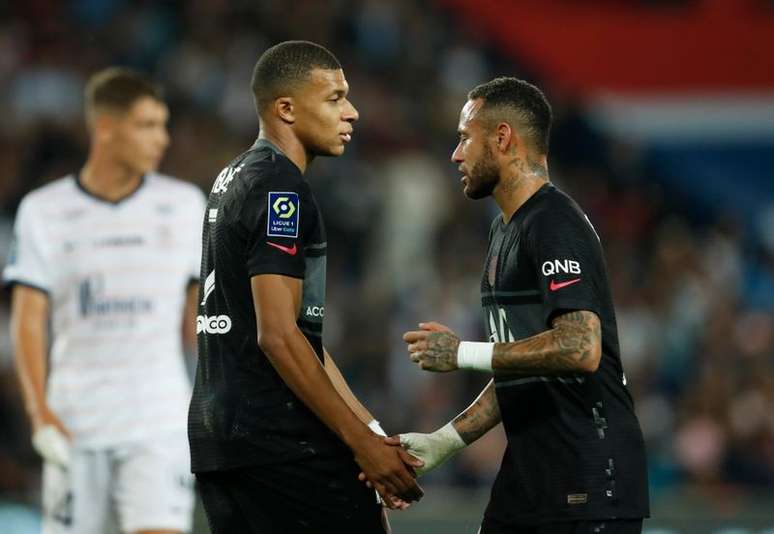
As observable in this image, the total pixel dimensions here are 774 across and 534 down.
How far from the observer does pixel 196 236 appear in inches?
299

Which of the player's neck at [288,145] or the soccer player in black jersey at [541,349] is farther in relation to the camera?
the player's neck at [288,145]

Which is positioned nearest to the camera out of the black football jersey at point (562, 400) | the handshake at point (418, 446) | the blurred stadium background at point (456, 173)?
the black football jersey at point (562, 400)

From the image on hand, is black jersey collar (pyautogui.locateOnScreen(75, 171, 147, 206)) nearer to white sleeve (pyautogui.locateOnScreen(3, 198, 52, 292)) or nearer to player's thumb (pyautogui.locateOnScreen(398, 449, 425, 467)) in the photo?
white sleeve (pyautogui.locateOnScreen(3, 198, 52, 292))

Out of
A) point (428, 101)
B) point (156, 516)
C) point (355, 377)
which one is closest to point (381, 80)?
point (428, 101)

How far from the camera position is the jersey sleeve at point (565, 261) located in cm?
529

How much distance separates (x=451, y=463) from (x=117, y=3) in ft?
19.6

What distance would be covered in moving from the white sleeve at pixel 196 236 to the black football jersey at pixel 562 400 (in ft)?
7.50

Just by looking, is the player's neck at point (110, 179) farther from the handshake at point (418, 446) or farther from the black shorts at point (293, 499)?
the black shorts at point (293, 499)

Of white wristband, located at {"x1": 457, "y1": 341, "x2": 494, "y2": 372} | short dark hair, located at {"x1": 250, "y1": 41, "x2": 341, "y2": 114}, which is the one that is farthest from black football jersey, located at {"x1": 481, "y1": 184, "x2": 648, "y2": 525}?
short dark hair, located at {"x1": 250, "y1": 41, "x2": 341, "y2": 114}

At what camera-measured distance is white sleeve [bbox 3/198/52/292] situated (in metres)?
7.39

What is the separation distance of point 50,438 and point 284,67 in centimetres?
238

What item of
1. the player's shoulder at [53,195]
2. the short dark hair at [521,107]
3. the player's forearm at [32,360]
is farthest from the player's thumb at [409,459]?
the player's shoulder at [53,195]

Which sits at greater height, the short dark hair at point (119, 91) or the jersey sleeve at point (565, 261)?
the short dark hair at point (119, 91)

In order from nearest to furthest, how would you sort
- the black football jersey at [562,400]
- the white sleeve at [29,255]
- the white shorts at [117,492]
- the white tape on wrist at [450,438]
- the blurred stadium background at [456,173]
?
the black football jersey at [562,400] → the white tape on wrist at [450,438] → the white shorts at [117,492] → the white sleeve at [29,255] → the blurred stadium background at [456,173]
